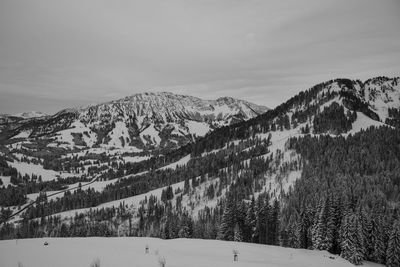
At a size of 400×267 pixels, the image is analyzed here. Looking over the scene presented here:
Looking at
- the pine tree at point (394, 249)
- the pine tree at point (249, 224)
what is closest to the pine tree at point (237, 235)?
the pine tree at point (249, 224)

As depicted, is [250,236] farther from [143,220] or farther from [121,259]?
[143,220]

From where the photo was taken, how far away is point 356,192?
155625mm

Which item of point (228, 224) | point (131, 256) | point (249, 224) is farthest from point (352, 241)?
point (131, 256)

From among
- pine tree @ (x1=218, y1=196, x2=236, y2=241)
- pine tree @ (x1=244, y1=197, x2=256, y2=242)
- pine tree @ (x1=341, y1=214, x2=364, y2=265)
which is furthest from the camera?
pine tree @ (x1=244, y1=197, x2=256, y2=242)

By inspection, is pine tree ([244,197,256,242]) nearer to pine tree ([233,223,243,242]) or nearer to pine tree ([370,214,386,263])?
pine tree ([233,223,243,242])

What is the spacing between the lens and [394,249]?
70.7m

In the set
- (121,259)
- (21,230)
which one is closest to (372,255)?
(121,259)

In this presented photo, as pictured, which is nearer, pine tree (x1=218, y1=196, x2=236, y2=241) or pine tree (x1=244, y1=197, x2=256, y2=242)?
pine tree (x1=218, y1=196, x2=236, y2=241)

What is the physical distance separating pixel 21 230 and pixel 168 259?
164692 mm

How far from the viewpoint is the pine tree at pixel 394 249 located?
69938mm

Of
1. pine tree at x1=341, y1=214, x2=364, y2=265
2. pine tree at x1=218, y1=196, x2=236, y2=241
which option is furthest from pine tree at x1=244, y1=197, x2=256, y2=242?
pine tree at x1=341, y1=214, x2=364, y2=265

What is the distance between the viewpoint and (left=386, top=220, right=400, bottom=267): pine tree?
6994 cm

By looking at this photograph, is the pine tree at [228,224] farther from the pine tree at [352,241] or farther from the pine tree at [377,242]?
the pine tree at [377,242]

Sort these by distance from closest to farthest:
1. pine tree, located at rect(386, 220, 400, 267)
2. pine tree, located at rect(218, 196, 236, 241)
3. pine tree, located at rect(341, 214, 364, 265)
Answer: pine tree, located at rect(341, 214, 364, 265) → pine tree, located at rect(386, 220, 400, 267) → pine tree, located at rect(218, 196, 236, 241)
